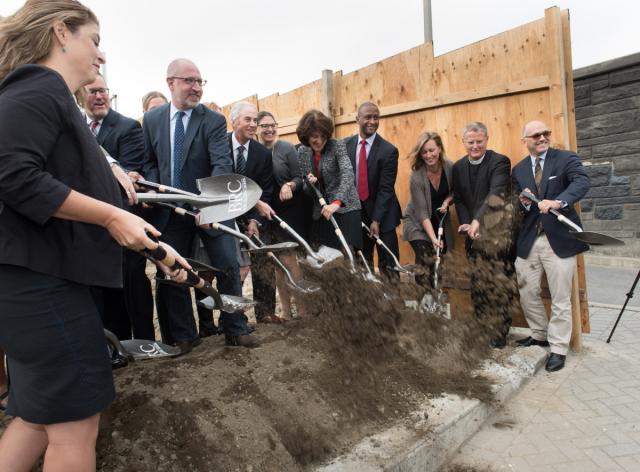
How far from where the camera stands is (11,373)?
5.16 ft

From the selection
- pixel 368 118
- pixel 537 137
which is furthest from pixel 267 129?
pixel 537 137

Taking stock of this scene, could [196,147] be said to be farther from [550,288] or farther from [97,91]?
[550,288]

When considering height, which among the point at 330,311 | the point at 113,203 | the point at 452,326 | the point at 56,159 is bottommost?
the point at 452,326

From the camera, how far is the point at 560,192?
425 centimetres

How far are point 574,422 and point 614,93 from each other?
23.2 feet

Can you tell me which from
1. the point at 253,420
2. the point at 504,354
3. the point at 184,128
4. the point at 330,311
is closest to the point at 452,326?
the point at 504,354

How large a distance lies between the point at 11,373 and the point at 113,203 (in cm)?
→ 61

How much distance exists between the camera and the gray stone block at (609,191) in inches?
346

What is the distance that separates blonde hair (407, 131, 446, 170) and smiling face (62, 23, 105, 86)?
3.61 metres

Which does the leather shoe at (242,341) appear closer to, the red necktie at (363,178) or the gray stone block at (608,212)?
the red necktie at (363,178)

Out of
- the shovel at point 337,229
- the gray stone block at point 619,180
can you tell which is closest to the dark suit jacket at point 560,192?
the shovel at point 337,229

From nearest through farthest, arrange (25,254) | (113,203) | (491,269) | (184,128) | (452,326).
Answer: (25,254)
(113,203)
(184,128)
(452,326)
(491,269)

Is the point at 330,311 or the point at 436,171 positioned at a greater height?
the point at 436,171

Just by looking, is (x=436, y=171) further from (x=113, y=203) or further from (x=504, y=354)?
(x=113, y=203)
